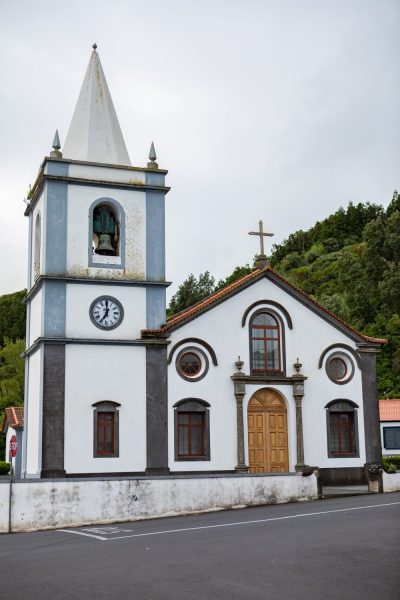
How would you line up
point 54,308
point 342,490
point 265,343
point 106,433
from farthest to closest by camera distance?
point 265,343
point 342,490
point 54,308
point 106,433

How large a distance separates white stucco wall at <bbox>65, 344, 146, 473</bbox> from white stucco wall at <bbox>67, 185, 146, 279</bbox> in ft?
8.35

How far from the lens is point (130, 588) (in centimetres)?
1038

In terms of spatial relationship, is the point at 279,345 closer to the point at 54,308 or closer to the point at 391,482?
the point at 391,482

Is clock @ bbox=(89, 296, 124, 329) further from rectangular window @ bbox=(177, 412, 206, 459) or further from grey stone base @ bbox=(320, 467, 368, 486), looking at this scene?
grey stone base @ bbox=(320, 467, 368, 486)

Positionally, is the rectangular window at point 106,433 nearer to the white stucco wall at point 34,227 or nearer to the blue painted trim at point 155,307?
the blue painted trim at point 155,307

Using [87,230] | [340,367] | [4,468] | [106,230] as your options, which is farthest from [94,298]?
[4,468]

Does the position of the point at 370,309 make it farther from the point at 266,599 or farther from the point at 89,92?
the point at 266,599

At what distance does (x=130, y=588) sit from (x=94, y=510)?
10.1 m

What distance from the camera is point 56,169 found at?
1019 inches

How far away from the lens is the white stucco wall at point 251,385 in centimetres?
2612

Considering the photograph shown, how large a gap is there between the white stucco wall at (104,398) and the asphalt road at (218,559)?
5.56 metres

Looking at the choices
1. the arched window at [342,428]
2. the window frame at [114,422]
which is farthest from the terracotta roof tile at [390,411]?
the window frame at [114,422]

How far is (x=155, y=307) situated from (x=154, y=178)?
4528mm

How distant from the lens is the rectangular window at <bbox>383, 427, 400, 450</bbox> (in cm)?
3806
